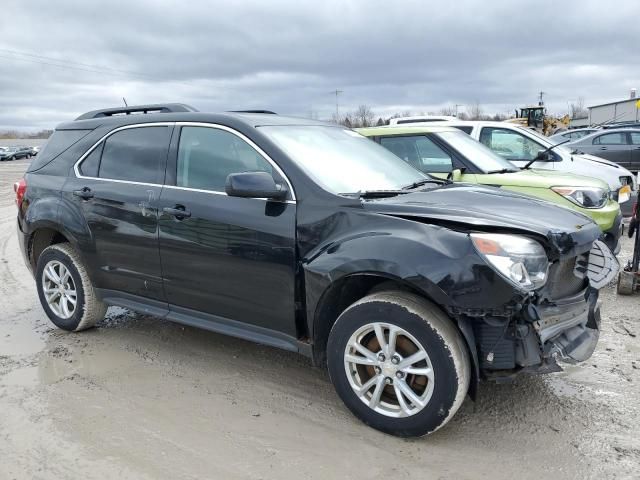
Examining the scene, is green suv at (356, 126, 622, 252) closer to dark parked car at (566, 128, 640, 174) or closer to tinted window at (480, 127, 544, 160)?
tinted window at (480, 127, 544, 160)

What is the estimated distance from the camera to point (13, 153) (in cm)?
5678

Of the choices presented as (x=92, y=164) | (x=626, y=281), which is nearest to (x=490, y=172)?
(x=626, y=281)

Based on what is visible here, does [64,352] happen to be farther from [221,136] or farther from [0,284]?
[0,284]

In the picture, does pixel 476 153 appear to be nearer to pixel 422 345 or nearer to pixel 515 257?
pixel 515 257

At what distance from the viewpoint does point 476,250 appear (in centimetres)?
289

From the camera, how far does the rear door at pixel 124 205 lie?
416 centimetres

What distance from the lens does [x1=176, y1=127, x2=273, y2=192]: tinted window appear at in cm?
381

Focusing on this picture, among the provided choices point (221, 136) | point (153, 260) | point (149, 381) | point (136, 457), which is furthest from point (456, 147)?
point (136, 457)

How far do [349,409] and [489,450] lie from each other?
0.80 metres

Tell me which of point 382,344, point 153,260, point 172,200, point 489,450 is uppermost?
point 172,200

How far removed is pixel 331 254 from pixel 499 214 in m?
0.99

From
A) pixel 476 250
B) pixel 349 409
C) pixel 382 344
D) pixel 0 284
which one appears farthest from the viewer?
pixel 0 284

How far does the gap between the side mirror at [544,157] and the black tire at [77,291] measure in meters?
5.49

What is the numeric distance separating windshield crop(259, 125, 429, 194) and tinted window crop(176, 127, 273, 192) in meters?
0.20
